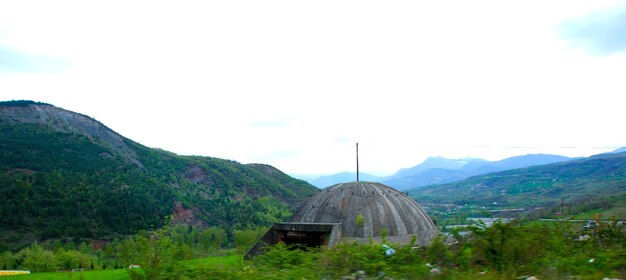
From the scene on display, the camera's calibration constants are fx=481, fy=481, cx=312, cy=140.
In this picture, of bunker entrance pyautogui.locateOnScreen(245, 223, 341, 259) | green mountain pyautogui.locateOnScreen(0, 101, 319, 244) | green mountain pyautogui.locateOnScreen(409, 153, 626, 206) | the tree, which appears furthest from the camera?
green mountain pyautogui.locateOnScreen(409, 153, 626, 206)

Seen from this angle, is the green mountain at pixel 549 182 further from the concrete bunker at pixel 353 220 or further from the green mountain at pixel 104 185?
the concrete bunker at pixel 353 220

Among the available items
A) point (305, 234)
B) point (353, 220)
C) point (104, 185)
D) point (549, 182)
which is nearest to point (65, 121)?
point (104, 185)

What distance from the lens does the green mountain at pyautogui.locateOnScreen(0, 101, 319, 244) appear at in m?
42.4

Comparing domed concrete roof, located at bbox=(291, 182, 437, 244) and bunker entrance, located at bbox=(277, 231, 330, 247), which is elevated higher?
domed concrete roof, located at bbox=(291, 182, 437, 244)

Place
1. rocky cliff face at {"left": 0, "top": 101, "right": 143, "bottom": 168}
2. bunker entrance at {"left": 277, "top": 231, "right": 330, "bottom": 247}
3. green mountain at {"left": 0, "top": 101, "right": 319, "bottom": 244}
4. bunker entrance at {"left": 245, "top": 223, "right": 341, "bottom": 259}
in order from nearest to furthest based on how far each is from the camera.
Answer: bunker entrance at {"left": 245, "top": 223, "right": 341, "bottom": 259}, bunker entrance at {"left": 277, "top": 231, "right": 330, "bottom": 247}, green mountain at {"left": 0, "top": 101, "right": 319, "bottom": 244}, rocky cliff face at {"left": 0, "top": 101, "right": 143, "bottom": 168}

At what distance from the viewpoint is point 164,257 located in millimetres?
6539

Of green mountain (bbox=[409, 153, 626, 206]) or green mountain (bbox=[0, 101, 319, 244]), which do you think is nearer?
green mountain (bbox=[0, 101, 319, 244])

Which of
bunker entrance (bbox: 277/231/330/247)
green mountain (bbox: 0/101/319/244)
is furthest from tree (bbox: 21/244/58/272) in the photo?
bunker entrance (bbox: 277/231/330/247)

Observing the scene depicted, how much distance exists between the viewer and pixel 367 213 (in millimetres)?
15609

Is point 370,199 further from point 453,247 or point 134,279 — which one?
point 134,279

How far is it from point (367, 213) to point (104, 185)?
42.8 metres

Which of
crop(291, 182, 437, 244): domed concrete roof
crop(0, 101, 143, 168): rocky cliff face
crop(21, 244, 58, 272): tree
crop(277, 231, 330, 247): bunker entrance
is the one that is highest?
crop(0, 101, 143, 168): rocky cliff face

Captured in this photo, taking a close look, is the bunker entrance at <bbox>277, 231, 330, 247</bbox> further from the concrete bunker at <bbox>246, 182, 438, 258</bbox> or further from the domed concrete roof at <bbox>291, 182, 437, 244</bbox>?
the domed concrete roof at <bbox>291, 182, 437, 244</bbox>

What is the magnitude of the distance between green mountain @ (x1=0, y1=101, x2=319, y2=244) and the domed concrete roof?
2723 centimetres
